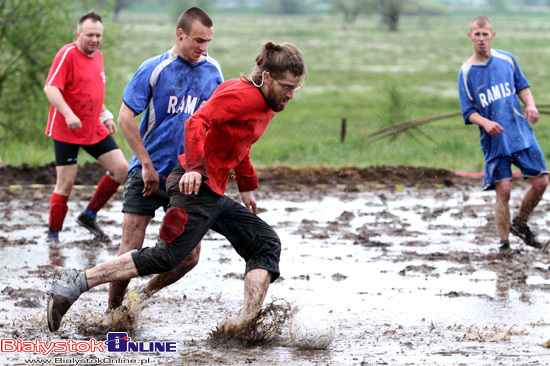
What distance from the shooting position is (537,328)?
5609 mm

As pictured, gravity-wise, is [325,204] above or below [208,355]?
above

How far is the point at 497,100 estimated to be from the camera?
8164mm

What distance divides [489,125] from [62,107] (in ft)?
12.9

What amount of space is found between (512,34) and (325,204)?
6374cm

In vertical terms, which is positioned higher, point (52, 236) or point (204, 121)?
point (204, 121)

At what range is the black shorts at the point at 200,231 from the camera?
5000mm

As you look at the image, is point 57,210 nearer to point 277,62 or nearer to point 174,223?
point 174,223

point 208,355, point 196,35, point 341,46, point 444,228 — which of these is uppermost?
point 341,46

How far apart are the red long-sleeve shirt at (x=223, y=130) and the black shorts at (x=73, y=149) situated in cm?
343

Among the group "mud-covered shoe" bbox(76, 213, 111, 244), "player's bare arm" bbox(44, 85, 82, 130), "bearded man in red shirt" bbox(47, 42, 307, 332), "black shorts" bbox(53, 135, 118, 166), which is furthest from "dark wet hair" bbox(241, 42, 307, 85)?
"mud-covered shoe" bbox(76, 213, 111, 244)

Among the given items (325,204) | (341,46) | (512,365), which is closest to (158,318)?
(512,365)

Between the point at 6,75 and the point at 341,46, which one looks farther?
the point at 341,46

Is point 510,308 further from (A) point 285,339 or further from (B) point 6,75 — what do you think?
(B) point 6,75

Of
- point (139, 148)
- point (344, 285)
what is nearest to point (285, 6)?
Answer: point (344, 285)
